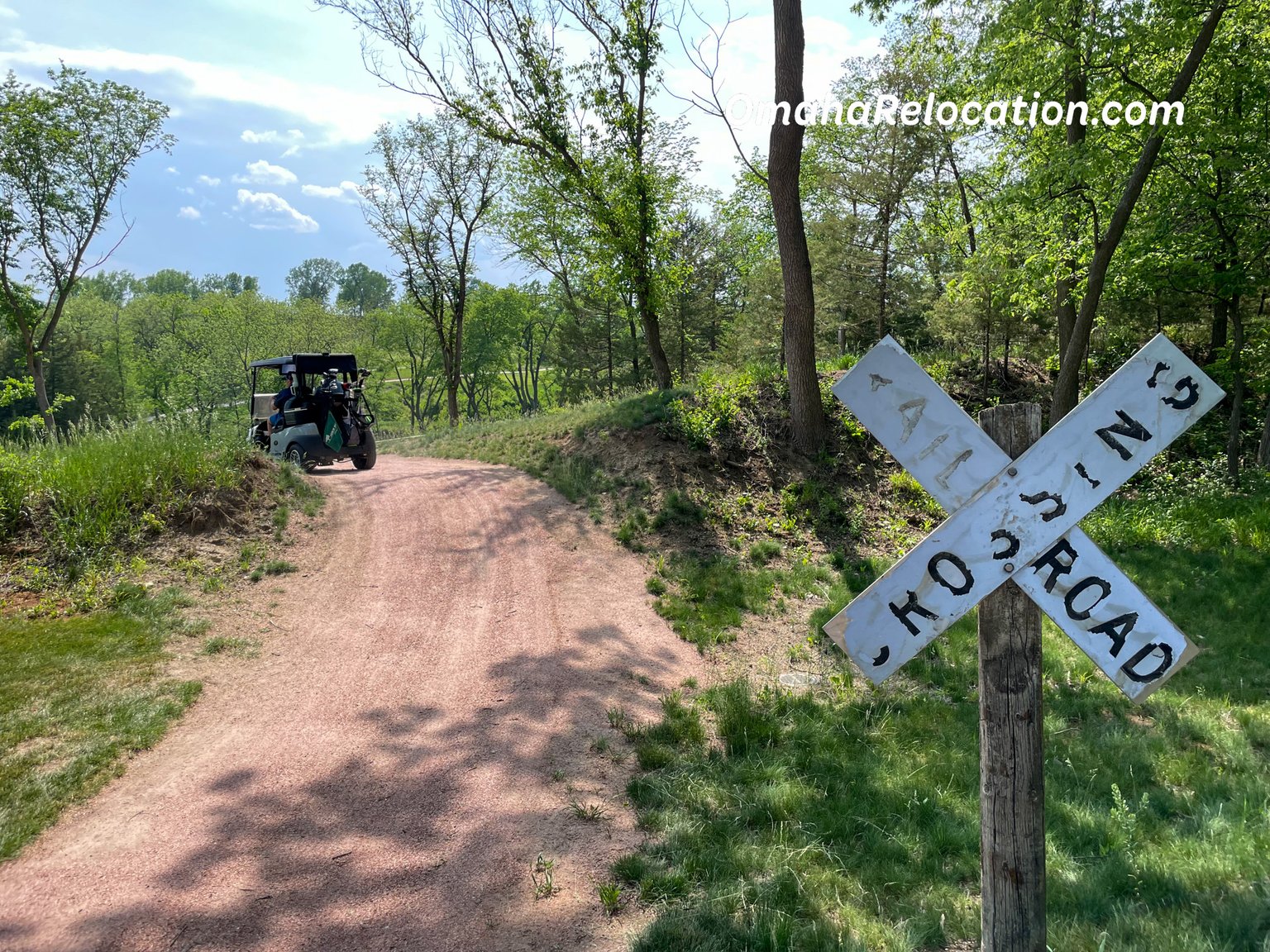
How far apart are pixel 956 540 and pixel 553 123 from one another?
1540cm

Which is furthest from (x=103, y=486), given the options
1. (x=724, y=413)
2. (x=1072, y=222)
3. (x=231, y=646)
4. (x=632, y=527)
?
(x=1072, y=222)

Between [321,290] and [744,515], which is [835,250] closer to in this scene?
[744,515]

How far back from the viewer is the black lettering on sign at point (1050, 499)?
82.4 inches

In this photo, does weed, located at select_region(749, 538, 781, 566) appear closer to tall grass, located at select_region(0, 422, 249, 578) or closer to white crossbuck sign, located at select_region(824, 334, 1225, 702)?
tall grass, located at select_region(0, 422, 249, 578)

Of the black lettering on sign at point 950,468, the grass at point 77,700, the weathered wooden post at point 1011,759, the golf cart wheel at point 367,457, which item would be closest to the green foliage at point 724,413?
the golf cart wheel at point 367,457

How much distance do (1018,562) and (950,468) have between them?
0.34 metres

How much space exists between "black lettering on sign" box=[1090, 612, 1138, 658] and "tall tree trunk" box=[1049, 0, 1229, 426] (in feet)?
27.5

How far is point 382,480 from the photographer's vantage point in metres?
12.2

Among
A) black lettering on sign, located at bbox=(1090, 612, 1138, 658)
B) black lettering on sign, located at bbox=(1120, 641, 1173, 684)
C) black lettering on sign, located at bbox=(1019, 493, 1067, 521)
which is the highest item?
black lettering on sign, located at bbox=(1019, 493, 1067, 521)

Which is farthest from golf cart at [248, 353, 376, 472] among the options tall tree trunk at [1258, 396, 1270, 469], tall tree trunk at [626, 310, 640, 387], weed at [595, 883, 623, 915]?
tall tree trunk at [626, 310, 640, 387]

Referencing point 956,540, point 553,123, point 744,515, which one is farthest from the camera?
point 553,123

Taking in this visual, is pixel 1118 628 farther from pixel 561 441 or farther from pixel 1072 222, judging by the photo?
pixel 1072 222

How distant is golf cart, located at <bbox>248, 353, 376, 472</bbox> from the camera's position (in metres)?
12.4

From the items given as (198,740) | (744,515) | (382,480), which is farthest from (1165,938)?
(382,480)
